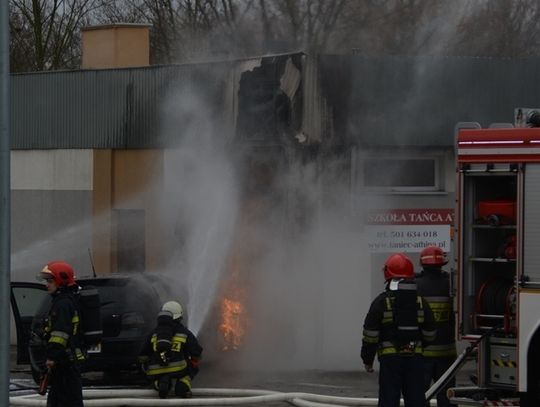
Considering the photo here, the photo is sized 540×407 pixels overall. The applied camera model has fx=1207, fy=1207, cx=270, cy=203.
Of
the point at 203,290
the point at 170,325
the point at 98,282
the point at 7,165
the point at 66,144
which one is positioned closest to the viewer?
the point at 7,165

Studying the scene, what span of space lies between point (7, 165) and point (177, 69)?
9.47 metres

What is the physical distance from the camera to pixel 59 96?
18703 mm

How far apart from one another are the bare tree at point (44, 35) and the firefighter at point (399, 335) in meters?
23.8

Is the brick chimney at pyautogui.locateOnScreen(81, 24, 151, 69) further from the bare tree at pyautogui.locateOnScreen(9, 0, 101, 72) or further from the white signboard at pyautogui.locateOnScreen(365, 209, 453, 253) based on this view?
the bare tree at pyautogui.locateOnScreen(9, 0, 101, 72)

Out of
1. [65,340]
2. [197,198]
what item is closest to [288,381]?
[197,198]

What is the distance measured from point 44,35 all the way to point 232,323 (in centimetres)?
2183

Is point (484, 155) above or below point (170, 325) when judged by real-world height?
above

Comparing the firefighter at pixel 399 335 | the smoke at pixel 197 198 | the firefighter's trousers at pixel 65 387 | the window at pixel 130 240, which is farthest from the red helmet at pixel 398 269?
the window at pixel 130 240

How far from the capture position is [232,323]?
15.6m

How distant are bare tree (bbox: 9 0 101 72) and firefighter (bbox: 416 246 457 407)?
23060 millimetres

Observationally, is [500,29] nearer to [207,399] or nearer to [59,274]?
[207,399]

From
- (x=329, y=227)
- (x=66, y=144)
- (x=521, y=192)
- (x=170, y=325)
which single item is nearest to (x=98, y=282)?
(x=170, y=325)

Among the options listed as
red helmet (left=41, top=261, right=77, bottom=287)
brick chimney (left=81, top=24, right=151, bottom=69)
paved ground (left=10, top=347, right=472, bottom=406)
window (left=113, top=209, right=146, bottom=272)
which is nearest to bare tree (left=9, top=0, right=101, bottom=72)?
brick chimney (left=81, top=24, right=151, bottom=69)

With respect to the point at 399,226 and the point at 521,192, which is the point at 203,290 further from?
the point at 521,192
